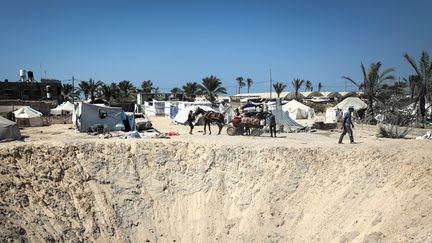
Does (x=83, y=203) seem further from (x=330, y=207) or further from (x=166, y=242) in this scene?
(x=330, y=207)

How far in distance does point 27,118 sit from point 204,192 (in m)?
20.7

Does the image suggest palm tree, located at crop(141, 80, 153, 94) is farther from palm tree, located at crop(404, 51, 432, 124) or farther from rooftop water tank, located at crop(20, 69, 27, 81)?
palm tree, located at crop(404, 51, 432, 124)

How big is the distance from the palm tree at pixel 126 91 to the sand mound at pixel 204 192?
50.3 metres

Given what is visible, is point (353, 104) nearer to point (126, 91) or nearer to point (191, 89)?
point (191, 89)

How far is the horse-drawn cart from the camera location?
2097 cm

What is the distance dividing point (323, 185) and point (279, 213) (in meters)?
1.62

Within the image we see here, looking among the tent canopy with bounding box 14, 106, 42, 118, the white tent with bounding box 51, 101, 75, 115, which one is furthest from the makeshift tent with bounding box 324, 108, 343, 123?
the white tent with bounding box 51, 101, 75, 115

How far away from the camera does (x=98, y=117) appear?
25344mm

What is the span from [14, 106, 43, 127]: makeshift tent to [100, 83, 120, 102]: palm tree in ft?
97.4

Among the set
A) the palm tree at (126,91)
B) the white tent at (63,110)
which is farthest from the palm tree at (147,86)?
the white tent at (63,110)

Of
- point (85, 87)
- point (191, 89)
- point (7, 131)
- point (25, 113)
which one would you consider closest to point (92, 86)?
point (85, 87)

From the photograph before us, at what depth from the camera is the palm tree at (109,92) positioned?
61.7m

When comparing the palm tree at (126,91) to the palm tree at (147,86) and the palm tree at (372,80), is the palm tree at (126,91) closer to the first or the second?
the palm tree at (147,86)

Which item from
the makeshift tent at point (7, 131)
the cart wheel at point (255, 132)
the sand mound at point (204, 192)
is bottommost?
the sand mound at point (204, 192)
